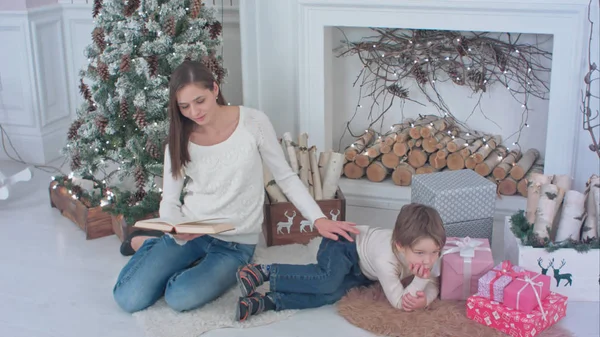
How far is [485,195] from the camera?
8.91 feet

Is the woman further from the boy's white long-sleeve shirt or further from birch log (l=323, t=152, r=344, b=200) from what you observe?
birch log (l=323, t=152, r=344, b=200)

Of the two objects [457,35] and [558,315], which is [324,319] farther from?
[457,35]

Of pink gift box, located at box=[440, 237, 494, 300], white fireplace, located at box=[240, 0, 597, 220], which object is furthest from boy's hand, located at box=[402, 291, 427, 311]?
white fireplace, located at box=[240, 0, 597, 220]

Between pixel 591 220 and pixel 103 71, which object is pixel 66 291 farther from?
pixel 591 220

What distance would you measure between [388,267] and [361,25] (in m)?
1.25

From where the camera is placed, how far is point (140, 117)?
2.92 meters

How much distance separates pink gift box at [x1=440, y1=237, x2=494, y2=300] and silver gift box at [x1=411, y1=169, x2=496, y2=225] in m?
0.19

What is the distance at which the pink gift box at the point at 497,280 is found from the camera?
231 centimetres

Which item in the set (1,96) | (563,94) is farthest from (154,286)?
(1,96)

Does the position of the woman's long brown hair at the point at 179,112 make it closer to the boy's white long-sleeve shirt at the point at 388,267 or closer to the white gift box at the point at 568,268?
the boy's white long-sleeve shirt at the point at 388,267

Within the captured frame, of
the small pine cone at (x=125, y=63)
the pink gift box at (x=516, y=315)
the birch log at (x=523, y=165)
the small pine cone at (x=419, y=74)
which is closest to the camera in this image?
the pink gift box at (x=516, y=315)

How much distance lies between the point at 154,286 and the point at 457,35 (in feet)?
5.90

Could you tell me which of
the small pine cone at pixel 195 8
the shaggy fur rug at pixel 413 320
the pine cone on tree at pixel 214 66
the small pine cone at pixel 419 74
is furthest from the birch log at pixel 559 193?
the small pine cone at pixel 195 8

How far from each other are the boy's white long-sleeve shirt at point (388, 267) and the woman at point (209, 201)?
0.24ft
